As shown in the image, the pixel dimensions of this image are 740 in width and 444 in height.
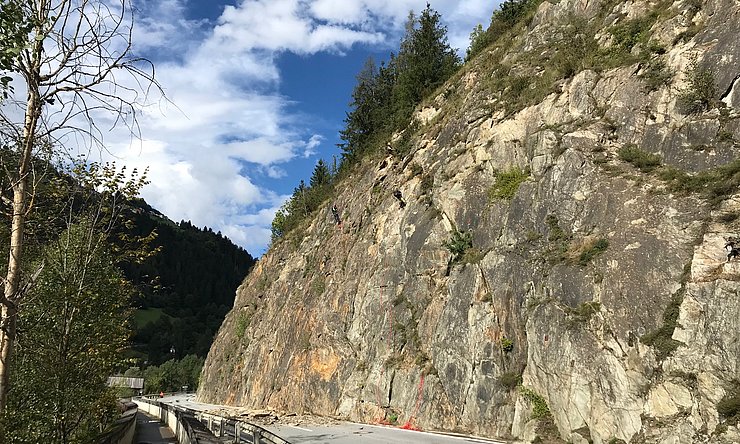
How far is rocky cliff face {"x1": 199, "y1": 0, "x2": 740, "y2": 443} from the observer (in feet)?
42.1

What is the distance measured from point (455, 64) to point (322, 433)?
35.0 m

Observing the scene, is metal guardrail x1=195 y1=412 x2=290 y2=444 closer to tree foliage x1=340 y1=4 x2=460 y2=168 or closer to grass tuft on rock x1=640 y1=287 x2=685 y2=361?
grass tuft on rock x1=640 y1=287 x2=685 y2=361

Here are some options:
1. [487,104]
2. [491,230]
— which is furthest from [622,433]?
[487,104]

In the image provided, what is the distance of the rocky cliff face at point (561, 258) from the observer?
42.1ft

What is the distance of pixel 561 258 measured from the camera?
17234 millimetres

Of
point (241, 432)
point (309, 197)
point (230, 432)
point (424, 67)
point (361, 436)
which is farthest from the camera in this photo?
point (309, 197)

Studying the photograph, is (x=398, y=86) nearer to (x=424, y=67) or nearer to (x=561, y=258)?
(x=424, y=67)

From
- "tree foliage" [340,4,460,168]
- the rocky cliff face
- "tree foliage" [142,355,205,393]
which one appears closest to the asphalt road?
the rocky cliff face

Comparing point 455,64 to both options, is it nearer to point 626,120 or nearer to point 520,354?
point 626,120

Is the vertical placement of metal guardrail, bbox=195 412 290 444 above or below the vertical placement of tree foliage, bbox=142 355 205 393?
below

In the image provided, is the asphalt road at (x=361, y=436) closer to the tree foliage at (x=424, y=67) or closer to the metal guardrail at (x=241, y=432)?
the metal guardrail at (x=241, y=432)

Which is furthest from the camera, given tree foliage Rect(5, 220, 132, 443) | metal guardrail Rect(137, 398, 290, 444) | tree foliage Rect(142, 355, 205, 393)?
tree foliage Rect(142, 355, 205, 393)

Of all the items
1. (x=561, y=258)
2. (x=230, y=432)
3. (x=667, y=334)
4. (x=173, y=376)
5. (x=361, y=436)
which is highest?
(x=561, y=258)

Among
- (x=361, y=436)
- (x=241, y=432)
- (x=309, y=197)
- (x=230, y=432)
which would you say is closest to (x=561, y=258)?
(x=361, y=436)
